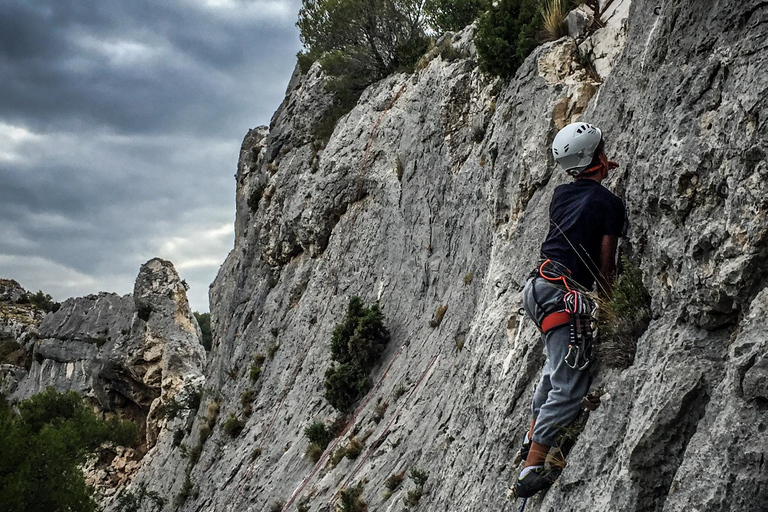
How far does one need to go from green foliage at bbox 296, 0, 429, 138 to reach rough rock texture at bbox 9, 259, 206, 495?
1703 cm

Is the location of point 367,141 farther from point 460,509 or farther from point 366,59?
point 460,509

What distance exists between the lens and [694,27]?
537 centimetres

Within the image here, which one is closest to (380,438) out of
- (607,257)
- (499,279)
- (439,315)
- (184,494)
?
(439,315)

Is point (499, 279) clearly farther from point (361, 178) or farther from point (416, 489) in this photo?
point (361, 178)

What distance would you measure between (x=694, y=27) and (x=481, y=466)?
4.65 meters

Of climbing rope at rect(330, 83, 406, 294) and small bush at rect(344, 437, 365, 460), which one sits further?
climbing rope at rect(330, 83, 406, 294)

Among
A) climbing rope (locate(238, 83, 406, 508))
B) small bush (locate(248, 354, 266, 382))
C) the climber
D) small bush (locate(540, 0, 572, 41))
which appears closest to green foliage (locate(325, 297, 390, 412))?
climbing rope (locate(238, 83, 406, 508))

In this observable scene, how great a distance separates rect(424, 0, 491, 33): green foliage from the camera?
2062 centimetres

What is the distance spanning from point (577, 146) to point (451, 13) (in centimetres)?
1703

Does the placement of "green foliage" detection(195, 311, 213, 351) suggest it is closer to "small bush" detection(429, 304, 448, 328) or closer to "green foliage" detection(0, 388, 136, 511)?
"green foliage" detection(0, 388, 136, 511)

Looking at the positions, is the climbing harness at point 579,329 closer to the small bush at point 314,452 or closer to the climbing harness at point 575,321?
the climbing harness at point 575,321

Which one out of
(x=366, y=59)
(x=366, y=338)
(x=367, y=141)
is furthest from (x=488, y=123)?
(x=366, y=59)

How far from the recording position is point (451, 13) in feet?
70.7

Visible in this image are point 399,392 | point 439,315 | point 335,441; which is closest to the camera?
point 399,392
